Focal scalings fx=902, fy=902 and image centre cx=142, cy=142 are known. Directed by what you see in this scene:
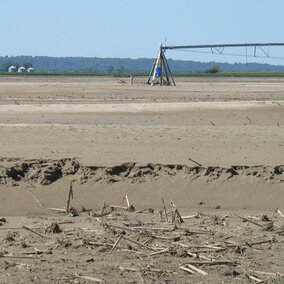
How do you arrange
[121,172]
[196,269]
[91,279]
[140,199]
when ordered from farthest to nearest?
[121,172], [140,199], [196,269], [91,279]

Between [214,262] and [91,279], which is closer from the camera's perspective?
[91,279]

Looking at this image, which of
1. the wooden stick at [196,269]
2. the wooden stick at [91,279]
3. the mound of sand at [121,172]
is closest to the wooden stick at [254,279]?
the wooden stick at [196,269]

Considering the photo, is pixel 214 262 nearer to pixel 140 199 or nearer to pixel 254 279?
pixel 254 279

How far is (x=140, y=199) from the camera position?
1184 centimetres

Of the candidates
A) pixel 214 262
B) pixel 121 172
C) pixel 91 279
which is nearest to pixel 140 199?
pixel 121 172

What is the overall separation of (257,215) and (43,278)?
13.3 feet

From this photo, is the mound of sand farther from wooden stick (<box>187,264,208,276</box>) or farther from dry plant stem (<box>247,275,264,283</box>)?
dry plant stem (<box>247,275,264,283</box>)

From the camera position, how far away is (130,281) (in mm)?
7254

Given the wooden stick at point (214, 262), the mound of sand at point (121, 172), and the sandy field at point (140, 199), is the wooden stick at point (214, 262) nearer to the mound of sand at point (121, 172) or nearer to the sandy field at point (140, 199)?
the sandy field at point (140, 199)

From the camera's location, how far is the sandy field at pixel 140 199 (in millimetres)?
7719

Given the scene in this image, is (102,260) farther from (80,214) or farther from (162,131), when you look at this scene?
(162,131)

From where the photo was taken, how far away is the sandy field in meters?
7.72

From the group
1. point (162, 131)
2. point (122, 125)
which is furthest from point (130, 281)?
point (122, 125)

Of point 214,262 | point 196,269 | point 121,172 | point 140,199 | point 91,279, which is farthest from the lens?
point 121,172
